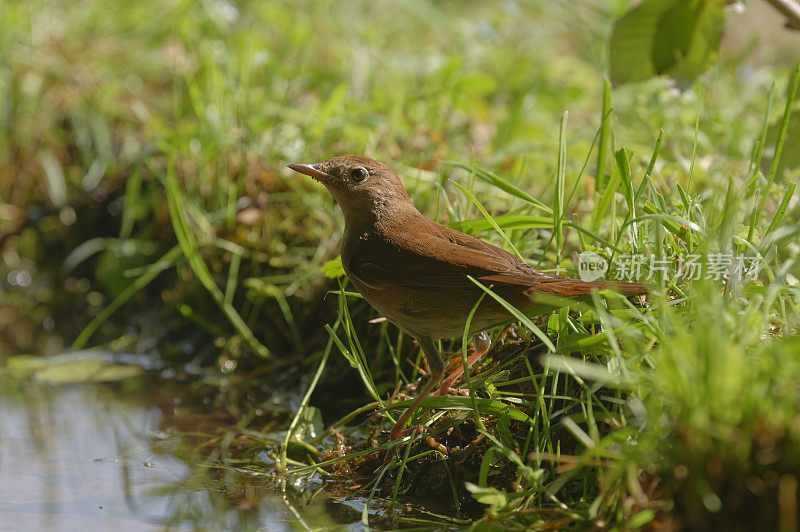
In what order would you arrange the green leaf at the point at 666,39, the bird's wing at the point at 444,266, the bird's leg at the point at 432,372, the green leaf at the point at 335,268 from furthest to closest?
the green leaf at the point at 666,39
the green leaf at the point at 335,268
the bird's leg at the point at 432,372
the bird's wing at the point at 444,266

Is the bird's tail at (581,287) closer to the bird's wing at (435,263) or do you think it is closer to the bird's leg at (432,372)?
the bird's wing at (435,263)

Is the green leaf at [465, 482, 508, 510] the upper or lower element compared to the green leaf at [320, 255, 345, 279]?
lower

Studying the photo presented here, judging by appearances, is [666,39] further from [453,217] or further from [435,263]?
[435,263]

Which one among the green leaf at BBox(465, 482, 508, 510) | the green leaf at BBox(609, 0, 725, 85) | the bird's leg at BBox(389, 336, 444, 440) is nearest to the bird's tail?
the bird's leg at BBox(389, 336, 444, 440)

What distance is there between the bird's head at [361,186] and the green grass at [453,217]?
0.97ft

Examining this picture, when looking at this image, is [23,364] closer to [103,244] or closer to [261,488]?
[103,244]

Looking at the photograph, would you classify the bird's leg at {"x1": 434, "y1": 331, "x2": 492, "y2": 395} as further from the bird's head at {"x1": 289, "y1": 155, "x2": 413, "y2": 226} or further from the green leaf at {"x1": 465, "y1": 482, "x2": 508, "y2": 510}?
the green leaf at {"x1": 465, "y1": 482, "x2": 508, "y2": 510}

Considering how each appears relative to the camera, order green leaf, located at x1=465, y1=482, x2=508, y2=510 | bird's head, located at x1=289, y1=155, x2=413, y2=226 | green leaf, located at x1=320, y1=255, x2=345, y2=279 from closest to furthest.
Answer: green leaf, located at x1=465, y1=482, x2=508, y2=510 → bird's head, located at x1=289, y1=155, x2=413, y2=226 → green leaf, located at x1=320, y1=255, x2=345, y2=279

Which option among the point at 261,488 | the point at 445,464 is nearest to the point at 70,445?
the point at 261,488

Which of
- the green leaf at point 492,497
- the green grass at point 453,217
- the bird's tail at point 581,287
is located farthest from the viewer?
the bird's tail at point 581,287

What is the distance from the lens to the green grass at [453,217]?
6.39 ft

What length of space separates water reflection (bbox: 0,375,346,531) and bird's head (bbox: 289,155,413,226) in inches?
36.9

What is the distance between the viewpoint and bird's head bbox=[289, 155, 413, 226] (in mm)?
2785

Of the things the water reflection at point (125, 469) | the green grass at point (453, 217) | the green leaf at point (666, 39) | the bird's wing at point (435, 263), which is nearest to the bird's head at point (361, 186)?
the bird's wing at point (435, 263)
